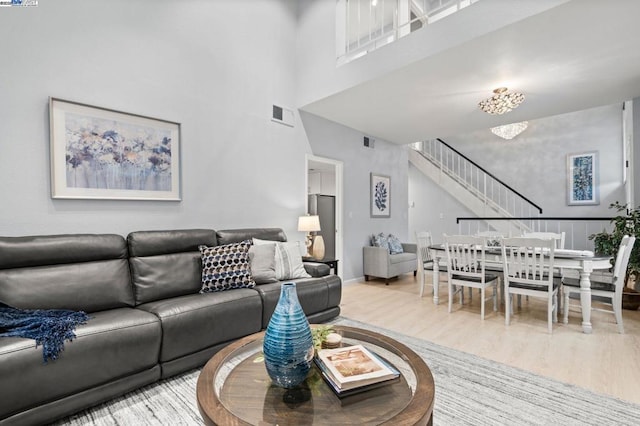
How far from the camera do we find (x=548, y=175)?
6895 millimetres

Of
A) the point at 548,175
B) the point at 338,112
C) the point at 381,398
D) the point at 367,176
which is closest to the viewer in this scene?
the point at 381,398

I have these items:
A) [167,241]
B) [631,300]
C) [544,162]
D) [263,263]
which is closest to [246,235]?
[263,263]

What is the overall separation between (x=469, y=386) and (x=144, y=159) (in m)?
3.32

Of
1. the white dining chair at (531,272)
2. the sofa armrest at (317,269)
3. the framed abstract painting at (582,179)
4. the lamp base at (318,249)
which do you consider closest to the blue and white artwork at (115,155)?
the sofa armrest at (317,269)

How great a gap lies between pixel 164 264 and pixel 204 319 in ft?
2.48

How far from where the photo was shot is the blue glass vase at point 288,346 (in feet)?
3.89

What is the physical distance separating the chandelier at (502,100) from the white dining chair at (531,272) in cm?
174

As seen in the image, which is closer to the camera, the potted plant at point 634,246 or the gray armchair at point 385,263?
the potted plant at point 634,246

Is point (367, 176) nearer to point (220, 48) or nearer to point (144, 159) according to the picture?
point (220, 48)

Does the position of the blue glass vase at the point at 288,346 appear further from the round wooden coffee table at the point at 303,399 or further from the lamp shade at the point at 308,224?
the lamp shade at the point at 308,224

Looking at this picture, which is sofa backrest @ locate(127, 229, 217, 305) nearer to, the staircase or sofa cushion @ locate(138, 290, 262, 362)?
sofa cushion @ locate(138, 290, 262, 362)

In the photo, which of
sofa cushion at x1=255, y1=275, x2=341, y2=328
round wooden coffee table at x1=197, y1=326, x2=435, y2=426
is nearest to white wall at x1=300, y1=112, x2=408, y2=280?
sofa cushion at x1=255, y1=275, x2=341, y2=328

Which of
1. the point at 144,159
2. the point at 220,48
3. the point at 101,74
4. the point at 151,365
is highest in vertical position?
the point at 220,48

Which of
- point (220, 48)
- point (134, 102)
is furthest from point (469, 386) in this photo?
point (220, 48)
